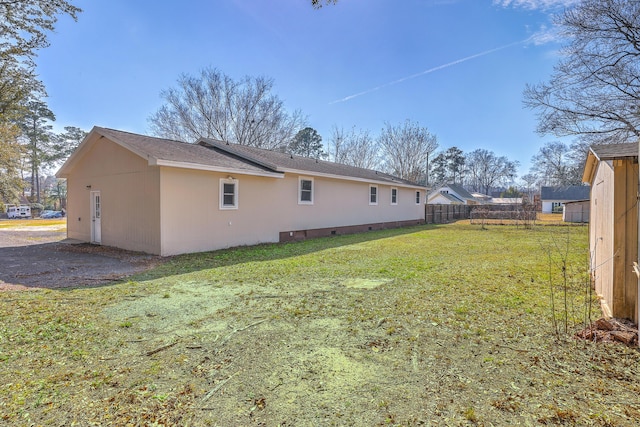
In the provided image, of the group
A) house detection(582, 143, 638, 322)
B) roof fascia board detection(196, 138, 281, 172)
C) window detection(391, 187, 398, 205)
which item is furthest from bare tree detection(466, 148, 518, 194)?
house detection(582, 143, 638, 322)

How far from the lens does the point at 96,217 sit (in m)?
11.3

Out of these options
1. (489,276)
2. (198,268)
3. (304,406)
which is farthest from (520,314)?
(198,268)

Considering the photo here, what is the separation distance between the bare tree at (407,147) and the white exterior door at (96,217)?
28356 millimetres

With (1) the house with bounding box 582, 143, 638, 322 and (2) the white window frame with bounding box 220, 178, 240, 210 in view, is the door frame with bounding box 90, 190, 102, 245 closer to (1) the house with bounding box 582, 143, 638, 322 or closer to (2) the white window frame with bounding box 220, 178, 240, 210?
(2) the white window frame with bounding box 220, 178, 240, 210

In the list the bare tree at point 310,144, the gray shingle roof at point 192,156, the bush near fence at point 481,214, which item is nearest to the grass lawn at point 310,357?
the gray shingle roof at point 192,156

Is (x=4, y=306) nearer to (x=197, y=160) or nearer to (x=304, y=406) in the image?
(x=304, y=406)

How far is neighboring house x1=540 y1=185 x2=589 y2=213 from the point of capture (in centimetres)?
4459

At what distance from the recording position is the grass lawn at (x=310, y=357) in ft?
7.32

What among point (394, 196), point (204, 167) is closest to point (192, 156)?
point (204, 167)

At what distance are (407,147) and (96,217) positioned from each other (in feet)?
96.2

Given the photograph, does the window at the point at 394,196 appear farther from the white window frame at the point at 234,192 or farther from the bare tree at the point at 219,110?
the bare tree at the point at 219,110

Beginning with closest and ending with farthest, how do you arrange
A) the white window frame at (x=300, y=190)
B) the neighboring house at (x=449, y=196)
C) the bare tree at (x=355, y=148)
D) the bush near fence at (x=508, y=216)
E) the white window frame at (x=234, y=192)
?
1. the white window frame at (x=234, y=192)
2. the white window frame at (x=300, y=190)
3. the bush near fence at (x=508, y=216)
4. the bare tree at (x=355, y=148)
5. the neighboring house at (x=449, y=196)

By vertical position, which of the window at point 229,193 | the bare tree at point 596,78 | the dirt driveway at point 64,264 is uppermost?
the bare tree at point 596,78

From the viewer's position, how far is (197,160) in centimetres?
946
